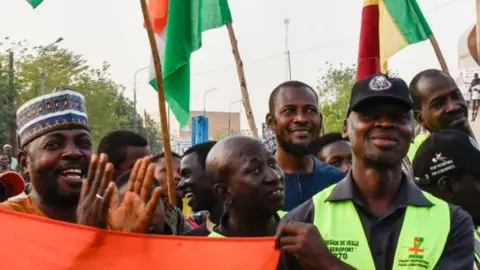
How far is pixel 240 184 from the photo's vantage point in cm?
350

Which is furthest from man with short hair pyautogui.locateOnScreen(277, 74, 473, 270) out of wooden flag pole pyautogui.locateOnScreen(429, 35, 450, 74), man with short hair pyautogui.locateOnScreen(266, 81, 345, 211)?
wooden flag pole pyautogui.locateOnScreen(429, 35, 450, 74)

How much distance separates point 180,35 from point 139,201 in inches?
150

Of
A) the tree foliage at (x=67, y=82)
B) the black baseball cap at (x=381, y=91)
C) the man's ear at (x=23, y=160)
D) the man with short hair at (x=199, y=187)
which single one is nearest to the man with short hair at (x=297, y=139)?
A: the man with short hair at (x=199, y=187)

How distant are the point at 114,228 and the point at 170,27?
363cm

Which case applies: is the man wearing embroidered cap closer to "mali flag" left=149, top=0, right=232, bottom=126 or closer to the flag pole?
the flag pole

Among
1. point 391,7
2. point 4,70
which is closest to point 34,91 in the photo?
point 4,70

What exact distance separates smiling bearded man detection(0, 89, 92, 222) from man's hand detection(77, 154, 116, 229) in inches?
28.9

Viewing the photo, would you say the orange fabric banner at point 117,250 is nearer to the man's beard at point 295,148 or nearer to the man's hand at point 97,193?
the man's hand at point 97,193

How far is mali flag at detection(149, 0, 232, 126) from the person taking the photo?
6.21 m

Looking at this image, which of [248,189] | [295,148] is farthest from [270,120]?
[248,189]

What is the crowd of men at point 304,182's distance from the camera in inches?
108

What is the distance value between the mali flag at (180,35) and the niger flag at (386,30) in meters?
1.24

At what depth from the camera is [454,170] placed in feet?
11.0

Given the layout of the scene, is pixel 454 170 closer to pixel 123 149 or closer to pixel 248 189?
pixel 248 189
